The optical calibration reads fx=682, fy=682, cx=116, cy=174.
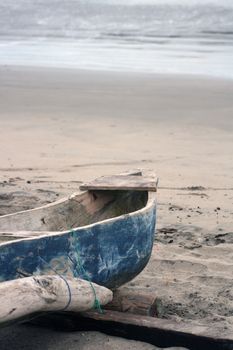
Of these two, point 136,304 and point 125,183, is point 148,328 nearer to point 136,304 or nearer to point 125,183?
point 136,304

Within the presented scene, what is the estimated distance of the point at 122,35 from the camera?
1055 inches

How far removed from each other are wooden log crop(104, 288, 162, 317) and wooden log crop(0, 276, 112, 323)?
348 millimetres

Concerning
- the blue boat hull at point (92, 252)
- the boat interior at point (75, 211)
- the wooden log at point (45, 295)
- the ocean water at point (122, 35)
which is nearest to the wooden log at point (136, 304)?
the blue boat hull at point (92, 252)

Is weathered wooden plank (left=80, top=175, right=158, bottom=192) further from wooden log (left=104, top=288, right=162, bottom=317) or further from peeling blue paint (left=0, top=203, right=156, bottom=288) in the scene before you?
wooden log (left=104, top=288, right=162, bottom=317)

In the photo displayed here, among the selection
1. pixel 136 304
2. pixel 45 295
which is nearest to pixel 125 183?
pixel 136 304

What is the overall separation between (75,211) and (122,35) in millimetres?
22834

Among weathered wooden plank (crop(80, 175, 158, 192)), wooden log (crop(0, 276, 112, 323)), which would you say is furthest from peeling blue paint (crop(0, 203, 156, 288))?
weathered wooden plank (crop(80, 175, 158, 192))

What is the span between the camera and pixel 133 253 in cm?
398

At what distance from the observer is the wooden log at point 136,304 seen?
154 inches

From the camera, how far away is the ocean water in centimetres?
1825

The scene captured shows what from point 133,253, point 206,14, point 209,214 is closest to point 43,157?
point 209,214

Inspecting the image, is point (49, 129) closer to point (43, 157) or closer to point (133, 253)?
point (43, 157)

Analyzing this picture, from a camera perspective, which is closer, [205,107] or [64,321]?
[64,321]

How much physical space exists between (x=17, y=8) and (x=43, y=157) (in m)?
34.6
